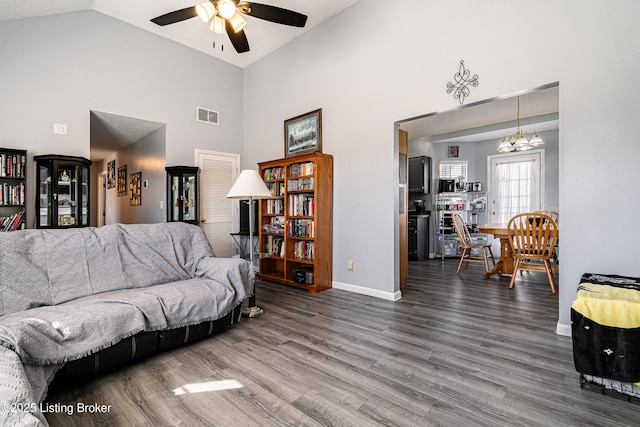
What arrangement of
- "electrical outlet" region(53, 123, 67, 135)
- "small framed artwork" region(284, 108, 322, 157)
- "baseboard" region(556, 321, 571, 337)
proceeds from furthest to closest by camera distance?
"small framed artwork" region(284, 108, 322, 157)
"electrical outlet" region(53, 123, 67, 135)
"baseboard" region(556, 321, 571, 337)

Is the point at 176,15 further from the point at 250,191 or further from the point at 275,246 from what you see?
the point at 275,246

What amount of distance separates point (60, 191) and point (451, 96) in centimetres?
472

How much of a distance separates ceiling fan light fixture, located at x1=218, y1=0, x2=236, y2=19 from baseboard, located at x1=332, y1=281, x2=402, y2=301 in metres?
3.23

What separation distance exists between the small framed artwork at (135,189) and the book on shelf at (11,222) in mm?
2272

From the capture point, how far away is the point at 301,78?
4.56m

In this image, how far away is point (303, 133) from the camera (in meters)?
4.49

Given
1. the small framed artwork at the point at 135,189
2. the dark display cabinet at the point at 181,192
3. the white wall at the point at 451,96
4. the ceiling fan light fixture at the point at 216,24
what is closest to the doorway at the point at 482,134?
the white wall at the point at 451,96

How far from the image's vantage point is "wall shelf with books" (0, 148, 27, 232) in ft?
11.2

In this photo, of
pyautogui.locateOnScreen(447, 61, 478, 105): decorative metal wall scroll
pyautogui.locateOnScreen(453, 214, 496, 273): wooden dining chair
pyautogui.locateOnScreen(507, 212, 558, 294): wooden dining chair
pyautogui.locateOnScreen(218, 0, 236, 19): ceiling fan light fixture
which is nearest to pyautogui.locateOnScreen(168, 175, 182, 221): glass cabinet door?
pyautogui.locateOnScreen(218, 0, 236, 19): ceiling fan light fixture

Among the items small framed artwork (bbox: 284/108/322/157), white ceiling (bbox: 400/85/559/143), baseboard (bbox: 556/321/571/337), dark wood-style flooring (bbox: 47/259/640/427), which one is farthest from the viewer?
white ceiling (bbox: 400/85/559/143)

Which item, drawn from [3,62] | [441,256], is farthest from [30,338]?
[441,256]

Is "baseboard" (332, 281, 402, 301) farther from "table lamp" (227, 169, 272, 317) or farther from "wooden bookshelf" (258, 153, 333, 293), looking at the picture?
"table lamp" (227, 169, 272, 317)

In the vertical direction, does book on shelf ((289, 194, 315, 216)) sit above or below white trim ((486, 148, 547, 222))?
below

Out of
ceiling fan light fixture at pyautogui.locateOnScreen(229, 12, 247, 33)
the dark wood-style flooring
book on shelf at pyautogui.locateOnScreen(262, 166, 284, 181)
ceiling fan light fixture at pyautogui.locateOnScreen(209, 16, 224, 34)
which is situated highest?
ceiling fan light fixture at pyautogui.locateOnScreen(209, 16, 224, 34)
